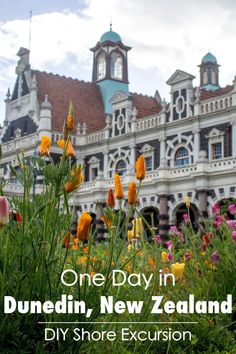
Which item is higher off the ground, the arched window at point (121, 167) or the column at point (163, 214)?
the arched window at point (121, 167)

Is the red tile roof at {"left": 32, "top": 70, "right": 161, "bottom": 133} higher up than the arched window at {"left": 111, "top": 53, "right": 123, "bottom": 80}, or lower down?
lower down

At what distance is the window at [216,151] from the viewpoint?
21.8 m

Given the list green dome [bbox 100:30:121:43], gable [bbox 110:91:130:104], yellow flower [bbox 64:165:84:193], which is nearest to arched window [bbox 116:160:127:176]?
gable [bbox 110:91:130:104]

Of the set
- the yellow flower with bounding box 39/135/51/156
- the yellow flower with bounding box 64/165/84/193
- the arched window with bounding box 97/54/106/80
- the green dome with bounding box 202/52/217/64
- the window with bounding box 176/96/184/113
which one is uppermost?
the green dome with bounding box 202/52/217/64

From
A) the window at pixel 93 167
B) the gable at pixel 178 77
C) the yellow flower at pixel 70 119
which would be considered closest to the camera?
the yellow flower at pixel 70 119

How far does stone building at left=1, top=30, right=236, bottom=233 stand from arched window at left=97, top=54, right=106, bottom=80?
0.06m

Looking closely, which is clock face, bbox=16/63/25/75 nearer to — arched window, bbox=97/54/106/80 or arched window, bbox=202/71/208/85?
arched window, bbox=97/54/106/80

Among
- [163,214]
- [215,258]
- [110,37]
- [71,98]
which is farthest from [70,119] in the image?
[110,37]

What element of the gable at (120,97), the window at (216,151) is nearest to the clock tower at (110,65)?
the gable at (120,97)

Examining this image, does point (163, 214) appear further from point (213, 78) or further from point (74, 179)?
point (74, 179)

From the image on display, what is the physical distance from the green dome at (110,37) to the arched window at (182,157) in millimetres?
12716

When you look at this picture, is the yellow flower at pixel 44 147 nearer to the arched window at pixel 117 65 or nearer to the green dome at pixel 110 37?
the arched window at pixel 117 65

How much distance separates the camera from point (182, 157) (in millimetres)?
23094

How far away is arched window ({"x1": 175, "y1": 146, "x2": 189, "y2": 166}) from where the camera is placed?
904 inches
